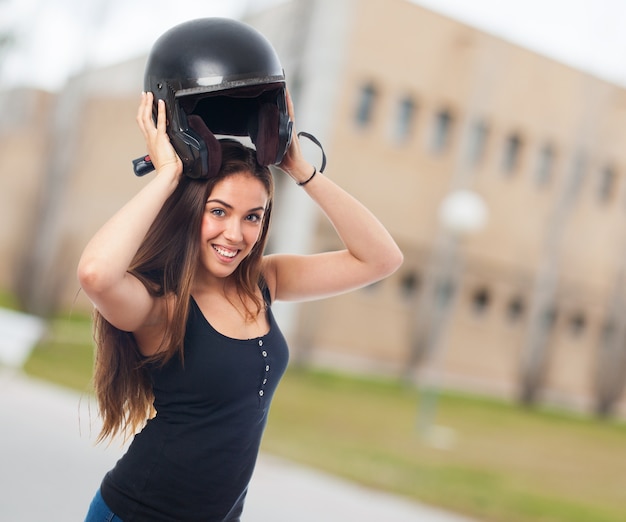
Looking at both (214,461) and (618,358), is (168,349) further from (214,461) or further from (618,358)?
(618,358)

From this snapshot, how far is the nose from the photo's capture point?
7.50 feet

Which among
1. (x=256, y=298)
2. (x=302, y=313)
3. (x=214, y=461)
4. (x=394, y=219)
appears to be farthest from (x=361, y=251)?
(x=394, y=219)

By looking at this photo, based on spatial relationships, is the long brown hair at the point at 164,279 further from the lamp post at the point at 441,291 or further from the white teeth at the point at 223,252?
the lamp post at the point at 441,291

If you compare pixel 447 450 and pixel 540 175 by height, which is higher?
pixel 540 175

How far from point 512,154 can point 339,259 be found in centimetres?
2417

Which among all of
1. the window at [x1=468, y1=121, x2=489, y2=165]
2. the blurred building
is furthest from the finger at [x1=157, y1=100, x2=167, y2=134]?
the window at [x1=468, y1=121, x2=489, y2=165]

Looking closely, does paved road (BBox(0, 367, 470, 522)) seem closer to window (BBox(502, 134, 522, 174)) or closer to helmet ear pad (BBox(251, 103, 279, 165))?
helmet ear pad (BBox(251, 103, 279, 165))

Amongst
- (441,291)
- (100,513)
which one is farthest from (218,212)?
(441,291)

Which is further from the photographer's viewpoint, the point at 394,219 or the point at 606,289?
the point at 606,289

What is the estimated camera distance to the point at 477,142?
25.2m

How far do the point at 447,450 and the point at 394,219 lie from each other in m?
11.4

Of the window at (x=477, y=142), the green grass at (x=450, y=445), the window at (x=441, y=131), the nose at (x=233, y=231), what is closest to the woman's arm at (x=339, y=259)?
the nose at (x=233, y=231)

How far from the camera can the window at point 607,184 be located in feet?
90.9

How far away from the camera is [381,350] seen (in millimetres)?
23922
